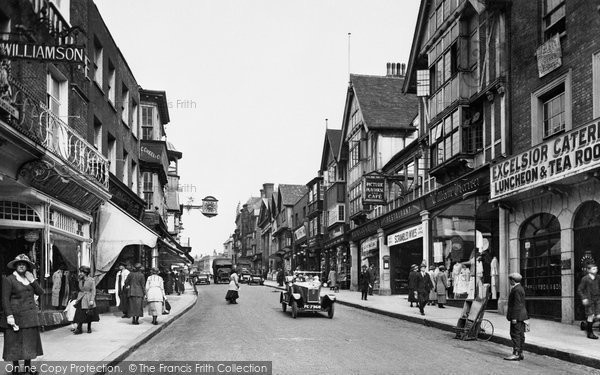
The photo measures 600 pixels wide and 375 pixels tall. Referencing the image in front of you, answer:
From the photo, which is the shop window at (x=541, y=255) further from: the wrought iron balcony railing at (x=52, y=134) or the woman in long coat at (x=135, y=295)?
the wrought iron balcony railing at (x=52, y=134)

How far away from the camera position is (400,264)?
34031 mm

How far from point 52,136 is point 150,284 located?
555 cm

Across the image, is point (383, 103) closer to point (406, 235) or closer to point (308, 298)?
point (406, 235)

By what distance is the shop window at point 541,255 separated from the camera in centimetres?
1789

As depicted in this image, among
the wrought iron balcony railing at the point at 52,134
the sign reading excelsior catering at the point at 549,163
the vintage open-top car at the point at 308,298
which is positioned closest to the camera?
the wrought iron balcony railing at the point at 52,134

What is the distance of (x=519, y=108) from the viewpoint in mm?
19906

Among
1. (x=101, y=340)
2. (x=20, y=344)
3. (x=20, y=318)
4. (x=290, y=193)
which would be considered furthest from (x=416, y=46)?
(x=290, y=193)

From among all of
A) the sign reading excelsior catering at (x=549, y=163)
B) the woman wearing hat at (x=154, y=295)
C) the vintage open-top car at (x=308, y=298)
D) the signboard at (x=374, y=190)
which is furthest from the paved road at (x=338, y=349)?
the signboard at (x=374, y=190)

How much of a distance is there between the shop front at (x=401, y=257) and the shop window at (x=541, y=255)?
12.1 m

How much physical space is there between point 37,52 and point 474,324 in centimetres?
1066

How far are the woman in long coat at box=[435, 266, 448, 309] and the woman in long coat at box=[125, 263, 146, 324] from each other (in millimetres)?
11727

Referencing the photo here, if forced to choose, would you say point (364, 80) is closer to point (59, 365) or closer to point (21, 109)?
point (21, 109)

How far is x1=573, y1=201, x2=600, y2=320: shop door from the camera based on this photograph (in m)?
16.0

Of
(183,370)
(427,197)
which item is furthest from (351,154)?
(183,370)
